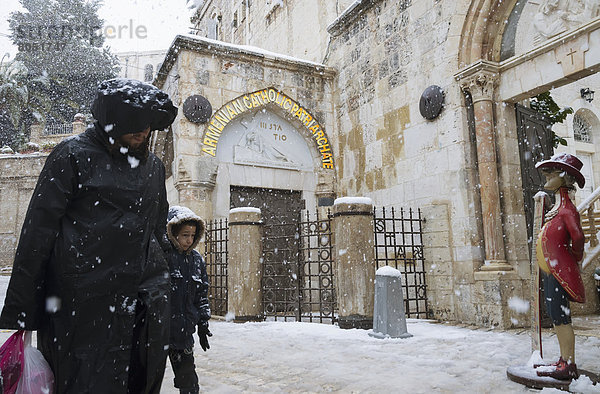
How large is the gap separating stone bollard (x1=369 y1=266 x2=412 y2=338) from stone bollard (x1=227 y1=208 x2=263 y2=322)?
8.43 ft

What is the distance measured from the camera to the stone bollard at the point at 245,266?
27.1ft

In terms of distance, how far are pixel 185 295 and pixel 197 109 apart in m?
7.43

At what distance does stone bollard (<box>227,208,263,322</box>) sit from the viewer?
8273 mm

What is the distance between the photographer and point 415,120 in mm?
9031

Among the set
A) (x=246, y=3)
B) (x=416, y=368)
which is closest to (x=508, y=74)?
(x=416, y=368)

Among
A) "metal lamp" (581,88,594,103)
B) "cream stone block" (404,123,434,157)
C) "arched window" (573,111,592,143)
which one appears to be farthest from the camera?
"arched window" (573,111,592,143)

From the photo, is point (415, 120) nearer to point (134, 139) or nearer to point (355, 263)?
point (355, 263)

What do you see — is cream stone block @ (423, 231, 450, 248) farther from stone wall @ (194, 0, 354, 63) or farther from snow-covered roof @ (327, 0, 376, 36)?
stone wall @ (194, 0, 354, 63)

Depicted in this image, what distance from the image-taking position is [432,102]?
8508 mm

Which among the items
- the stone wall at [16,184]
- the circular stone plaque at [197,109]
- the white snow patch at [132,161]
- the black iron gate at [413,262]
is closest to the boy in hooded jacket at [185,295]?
the white snow patch at [132,161]

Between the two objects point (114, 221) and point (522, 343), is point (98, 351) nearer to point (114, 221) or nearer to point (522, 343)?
point (114, 221)

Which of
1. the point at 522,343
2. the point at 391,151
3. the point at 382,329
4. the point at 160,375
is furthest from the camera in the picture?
the point at 391,151

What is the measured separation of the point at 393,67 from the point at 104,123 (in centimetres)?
852

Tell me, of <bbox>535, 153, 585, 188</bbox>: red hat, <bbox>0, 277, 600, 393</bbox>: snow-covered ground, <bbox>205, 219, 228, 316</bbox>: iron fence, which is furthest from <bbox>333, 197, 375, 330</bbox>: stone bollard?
<bbox>535, 153, 585, 188</bbox>: red hat
